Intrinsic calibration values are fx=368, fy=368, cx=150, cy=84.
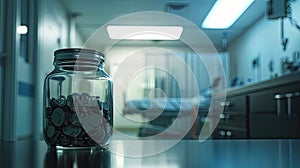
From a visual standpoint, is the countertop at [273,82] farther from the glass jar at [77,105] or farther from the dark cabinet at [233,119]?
the glass jar at [77,105]

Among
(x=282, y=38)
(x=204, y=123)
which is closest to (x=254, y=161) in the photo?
(x=204, y=123)

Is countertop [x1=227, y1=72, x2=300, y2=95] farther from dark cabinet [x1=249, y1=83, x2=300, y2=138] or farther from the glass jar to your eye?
the glass jar

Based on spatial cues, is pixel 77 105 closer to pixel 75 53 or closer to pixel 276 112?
pixel 75 53

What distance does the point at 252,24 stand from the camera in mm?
4047

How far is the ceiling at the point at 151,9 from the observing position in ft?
10.9

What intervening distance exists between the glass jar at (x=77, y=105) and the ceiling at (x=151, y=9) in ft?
9.09

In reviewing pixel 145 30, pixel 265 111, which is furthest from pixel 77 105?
pixel 145 30

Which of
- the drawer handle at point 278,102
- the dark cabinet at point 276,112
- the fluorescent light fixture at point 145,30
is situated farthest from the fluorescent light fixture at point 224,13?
the drawer handle at point 278,102

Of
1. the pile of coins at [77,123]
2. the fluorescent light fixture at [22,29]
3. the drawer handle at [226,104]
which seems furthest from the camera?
the drawer handle at [226,104]

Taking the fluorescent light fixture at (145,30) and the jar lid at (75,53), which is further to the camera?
the fluorescent light fixture at (145,30)

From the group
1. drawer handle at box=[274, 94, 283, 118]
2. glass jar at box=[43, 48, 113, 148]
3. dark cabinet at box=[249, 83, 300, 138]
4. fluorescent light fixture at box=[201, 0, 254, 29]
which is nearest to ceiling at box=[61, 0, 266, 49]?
fluorescent light fixture at box=[201, 0, 254, 29]

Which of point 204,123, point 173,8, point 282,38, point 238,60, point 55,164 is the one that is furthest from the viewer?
point 238,60

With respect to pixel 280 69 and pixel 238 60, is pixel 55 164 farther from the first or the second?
pixel 238 60

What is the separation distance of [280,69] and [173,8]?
1.10m
